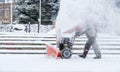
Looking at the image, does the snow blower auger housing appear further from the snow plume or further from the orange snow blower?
the snow plume

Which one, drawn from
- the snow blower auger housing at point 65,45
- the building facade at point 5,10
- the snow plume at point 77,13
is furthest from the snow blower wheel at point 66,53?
the building facade at point 5,10

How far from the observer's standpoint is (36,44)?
14.5 metres

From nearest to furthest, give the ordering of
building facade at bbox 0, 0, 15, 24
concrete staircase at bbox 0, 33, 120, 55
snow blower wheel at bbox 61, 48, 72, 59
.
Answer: snow blower wheel at bbox 61, 48, 72, 59 → concrete staircase at bbox 0, 33, 120, 55 → building facade at bbox 0, 0, 15, 24

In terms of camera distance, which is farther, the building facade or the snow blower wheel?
the building facade

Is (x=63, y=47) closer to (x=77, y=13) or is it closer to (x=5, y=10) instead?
(x=77, y=13)

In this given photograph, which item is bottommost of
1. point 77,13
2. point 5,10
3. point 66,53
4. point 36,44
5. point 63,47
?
point 5,10

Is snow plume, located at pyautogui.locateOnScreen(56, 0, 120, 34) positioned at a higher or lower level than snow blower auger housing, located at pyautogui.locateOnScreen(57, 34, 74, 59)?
higher

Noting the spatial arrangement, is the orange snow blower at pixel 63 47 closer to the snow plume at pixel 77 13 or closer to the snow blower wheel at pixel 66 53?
the snow blower wheel at pixel 66 53

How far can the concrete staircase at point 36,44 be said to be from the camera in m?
13.2

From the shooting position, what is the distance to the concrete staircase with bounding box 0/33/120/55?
13245mm

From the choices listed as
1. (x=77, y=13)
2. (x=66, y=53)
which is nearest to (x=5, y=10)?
(x=77, y=13)

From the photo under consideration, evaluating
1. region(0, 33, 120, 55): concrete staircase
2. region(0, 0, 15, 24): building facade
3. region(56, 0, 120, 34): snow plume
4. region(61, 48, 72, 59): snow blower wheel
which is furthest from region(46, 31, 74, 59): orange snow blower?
region(0, 0, 15, 24): building facade

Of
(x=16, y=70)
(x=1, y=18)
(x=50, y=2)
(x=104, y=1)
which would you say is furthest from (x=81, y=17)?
(x=1, y=18)

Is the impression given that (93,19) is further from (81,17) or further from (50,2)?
(50,2)
